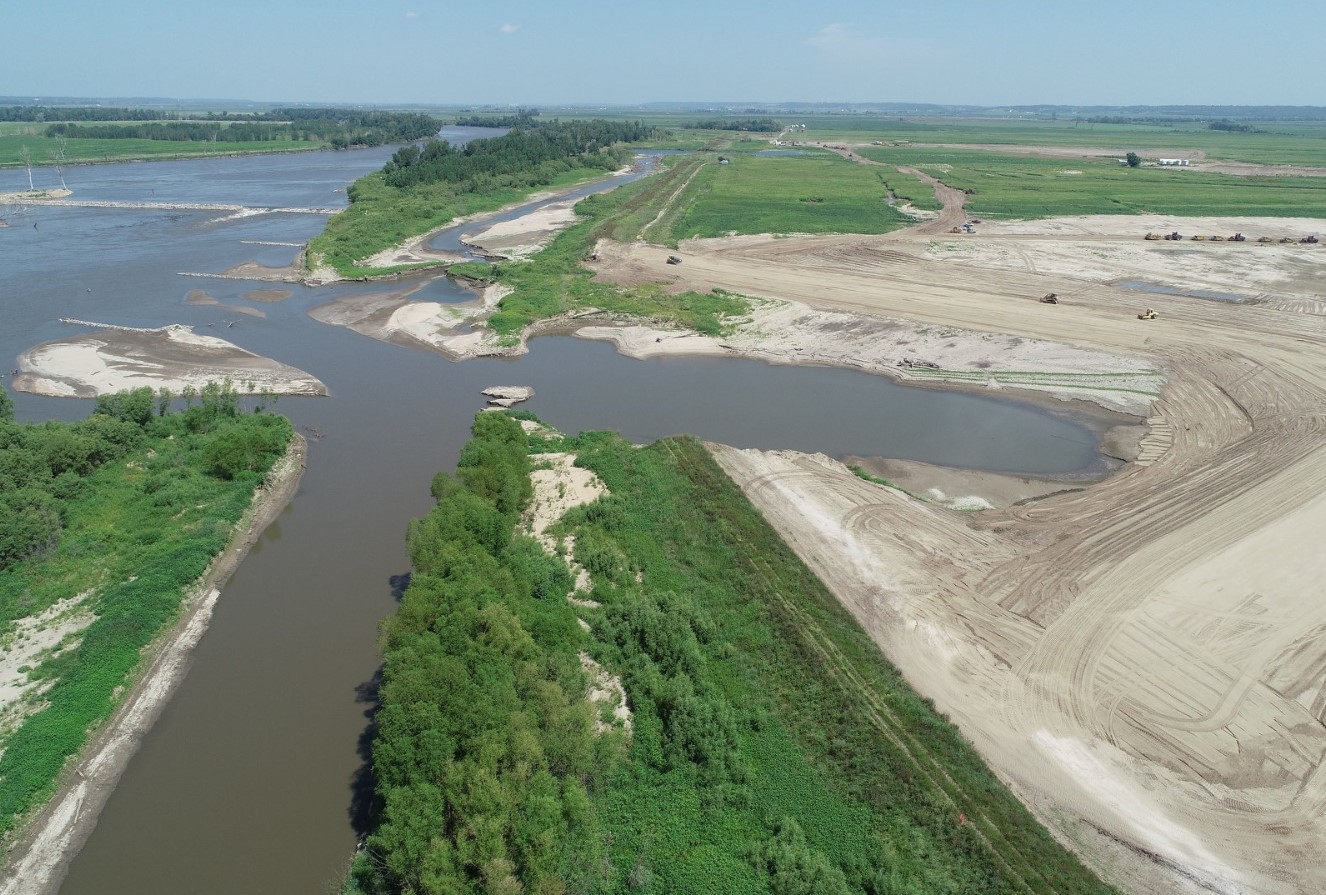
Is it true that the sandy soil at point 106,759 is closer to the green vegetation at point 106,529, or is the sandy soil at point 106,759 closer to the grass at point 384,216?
the green vegetation at point 106,529

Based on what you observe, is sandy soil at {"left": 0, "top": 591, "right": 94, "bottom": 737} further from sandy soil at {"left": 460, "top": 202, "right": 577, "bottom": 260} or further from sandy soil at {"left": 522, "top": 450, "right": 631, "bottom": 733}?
sandy soil at {"left": 460, "top": 202, "right": 577, "bottom": 260}

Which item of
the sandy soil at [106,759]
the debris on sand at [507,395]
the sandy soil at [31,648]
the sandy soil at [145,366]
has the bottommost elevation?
the sandy soil at [106,759]

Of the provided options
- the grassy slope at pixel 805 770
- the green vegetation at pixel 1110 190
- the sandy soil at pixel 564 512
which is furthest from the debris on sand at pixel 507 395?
the green vegetation at pixel 1110 190

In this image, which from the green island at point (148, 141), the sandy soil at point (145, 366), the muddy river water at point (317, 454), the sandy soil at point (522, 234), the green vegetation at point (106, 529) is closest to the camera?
the muddy river water at point (317, 454)

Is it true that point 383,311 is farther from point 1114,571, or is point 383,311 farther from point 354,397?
point 1114,571

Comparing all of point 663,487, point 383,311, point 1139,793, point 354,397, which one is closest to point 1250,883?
point 1139,793

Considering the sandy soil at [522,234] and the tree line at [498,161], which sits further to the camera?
the tree line at [498,161]

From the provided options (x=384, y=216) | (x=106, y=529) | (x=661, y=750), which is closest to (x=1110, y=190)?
(x=384, y=216)
